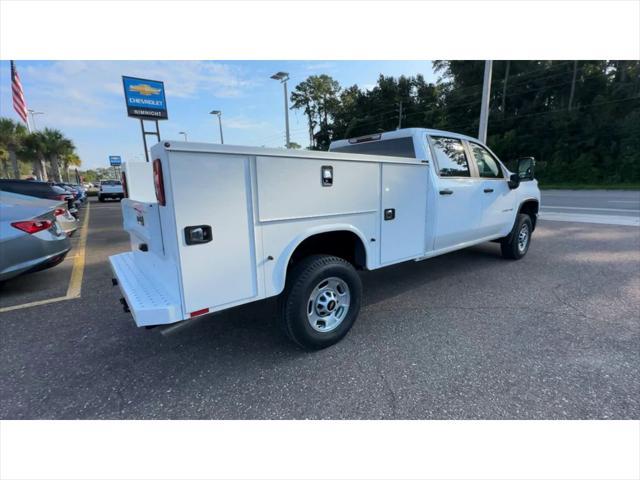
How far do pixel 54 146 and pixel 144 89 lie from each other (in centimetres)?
2950

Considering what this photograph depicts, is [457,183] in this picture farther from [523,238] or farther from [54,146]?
[54,146]

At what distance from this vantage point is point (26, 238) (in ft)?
13.4

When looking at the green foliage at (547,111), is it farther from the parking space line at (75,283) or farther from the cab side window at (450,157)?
the parking space line at (75,283)

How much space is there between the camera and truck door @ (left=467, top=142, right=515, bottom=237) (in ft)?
14.9

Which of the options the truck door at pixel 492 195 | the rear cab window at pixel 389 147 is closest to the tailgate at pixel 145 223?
the rear cab window at pixel 389 147

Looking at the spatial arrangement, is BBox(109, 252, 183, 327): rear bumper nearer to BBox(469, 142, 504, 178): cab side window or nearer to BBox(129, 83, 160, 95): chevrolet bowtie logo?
BBox(469, 142, 504, 178): cab side window

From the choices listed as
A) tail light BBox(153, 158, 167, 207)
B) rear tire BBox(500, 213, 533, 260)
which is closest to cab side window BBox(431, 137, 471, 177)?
rear tire BBox(500, 213, 533, 260)

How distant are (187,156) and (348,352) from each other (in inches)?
81.2

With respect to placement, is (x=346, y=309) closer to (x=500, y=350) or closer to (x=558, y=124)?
(x=500, y=350)

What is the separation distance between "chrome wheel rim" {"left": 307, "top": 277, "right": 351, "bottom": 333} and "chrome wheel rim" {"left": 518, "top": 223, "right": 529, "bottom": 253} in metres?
4.22

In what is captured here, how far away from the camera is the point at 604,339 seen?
9.78ft

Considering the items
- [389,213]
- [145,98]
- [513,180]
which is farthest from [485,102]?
[145,98]

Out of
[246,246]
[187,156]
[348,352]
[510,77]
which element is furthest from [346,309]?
[510,77]

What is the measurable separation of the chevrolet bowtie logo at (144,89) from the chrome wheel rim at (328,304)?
78.3 feet
